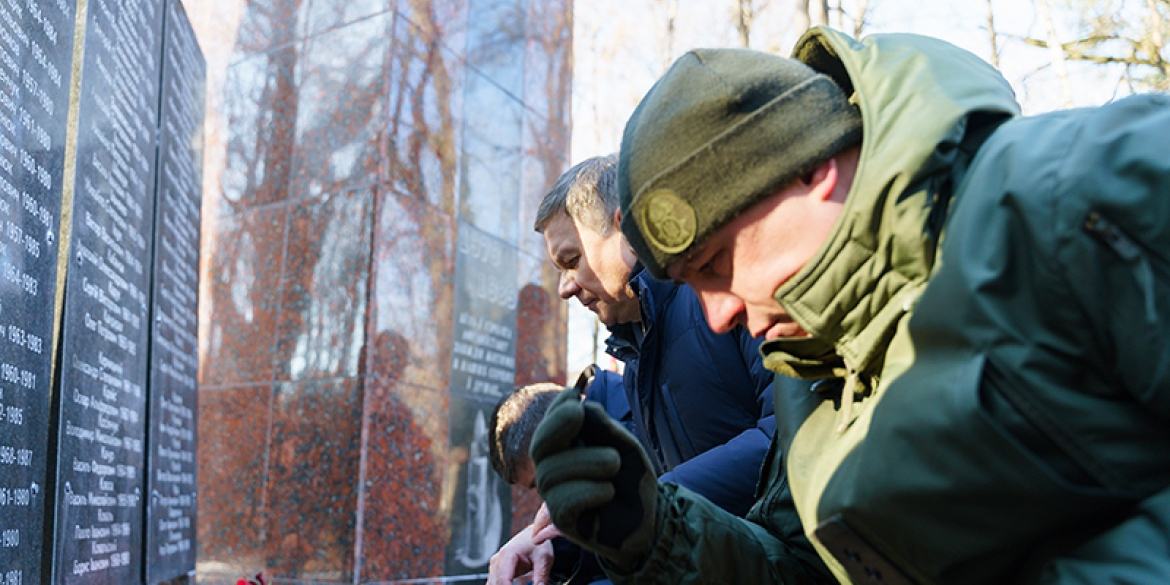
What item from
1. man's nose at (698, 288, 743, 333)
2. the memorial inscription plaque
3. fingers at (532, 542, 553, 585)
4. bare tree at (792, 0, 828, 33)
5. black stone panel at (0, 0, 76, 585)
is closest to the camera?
man's nose at (698, 288, 743, 333)

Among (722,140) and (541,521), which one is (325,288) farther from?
(722,140)

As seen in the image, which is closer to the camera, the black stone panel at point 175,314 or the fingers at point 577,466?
the fingers at point 577,466

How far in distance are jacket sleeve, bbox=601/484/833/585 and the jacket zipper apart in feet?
3.15

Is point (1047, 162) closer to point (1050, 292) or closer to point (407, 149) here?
point (1050, 292)

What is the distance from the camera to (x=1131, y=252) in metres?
1.08

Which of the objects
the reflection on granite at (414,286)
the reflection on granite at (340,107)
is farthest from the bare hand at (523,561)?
the reflection on granite at (340,107)

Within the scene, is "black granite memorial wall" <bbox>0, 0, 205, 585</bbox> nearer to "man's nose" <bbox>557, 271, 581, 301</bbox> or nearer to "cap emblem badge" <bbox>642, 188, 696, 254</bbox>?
"man's nose" <bbox>557, 271, 581, 301</bbox>

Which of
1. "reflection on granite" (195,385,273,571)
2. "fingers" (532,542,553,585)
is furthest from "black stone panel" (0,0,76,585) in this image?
"reflection on granite" (195,385,273,571)

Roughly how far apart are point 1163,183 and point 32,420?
8.80 ft

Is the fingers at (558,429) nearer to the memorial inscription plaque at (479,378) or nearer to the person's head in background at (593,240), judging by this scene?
the person's head in background at (593,240)

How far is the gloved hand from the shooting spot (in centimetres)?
154

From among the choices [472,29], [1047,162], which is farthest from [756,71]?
[472,29]

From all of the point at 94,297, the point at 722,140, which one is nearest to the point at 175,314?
the point at 94,297

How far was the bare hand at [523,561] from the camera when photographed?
9.39ft
